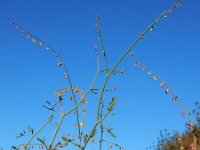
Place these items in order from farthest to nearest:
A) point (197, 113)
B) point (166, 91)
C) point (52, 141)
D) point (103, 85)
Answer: point (197, 113), point (166, 91), point (103, 85), point (52, 141)

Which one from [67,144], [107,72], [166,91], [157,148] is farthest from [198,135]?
[157,148]

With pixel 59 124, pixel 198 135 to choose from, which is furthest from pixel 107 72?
pixel 198 135

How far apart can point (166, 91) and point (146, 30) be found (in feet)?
1.70

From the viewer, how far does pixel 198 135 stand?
3838 mm

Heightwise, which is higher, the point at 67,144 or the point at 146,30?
the point at 146,30

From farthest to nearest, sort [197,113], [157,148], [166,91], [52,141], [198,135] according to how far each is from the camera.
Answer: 1. [157,148]
2. [197,113]
3. [166,91]
4. [198,135]
5. [52,141]

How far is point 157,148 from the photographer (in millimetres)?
26312

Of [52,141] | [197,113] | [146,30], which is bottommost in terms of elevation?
[52,141]

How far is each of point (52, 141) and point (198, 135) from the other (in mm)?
1175

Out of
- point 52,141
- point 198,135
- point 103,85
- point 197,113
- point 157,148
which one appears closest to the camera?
point 52,141

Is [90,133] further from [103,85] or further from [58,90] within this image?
[58,90]

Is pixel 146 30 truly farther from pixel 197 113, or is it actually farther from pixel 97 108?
pixel 197 113

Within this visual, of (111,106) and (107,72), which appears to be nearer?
(111,106)

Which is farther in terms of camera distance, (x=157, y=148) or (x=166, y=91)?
(x=157, y=148)
